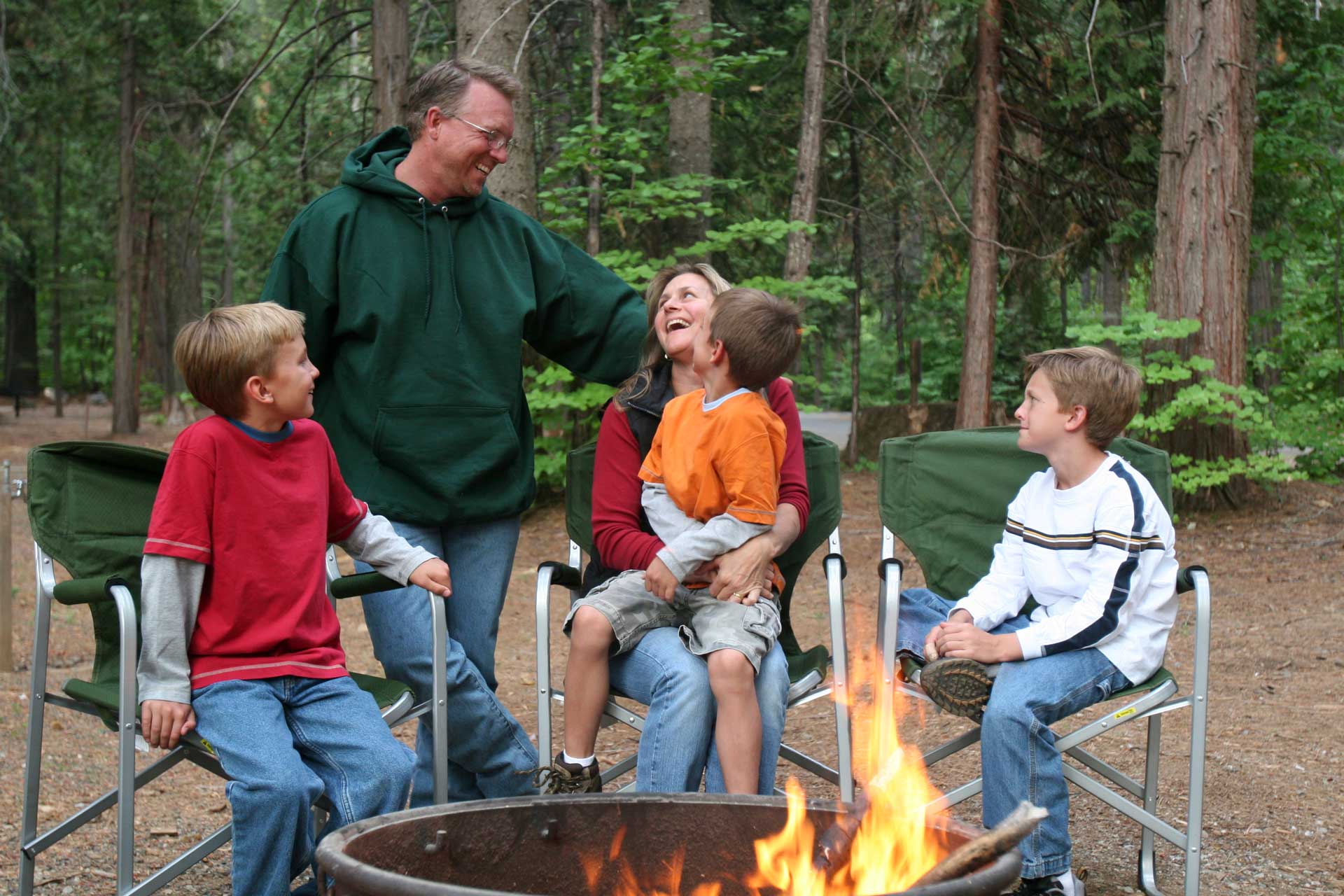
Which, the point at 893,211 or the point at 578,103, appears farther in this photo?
the point at 893,211

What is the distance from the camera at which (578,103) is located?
33.4 feet

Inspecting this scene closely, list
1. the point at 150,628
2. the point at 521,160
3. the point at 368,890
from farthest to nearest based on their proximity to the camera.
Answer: the point at 521,160 < the point at 150,628 < the point at 368,890

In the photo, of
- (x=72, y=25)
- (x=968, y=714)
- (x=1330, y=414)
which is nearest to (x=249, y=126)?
(x=72, y=25)

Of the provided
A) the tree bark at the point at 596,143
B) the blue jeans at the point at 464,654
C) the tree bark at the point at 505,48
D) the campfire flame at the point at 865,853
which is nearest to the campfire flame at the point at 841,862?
the campfire flame at the point at 865,853

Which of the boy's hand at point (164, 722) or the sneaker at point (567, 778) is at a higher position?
the boy's hand at point (164, 722)

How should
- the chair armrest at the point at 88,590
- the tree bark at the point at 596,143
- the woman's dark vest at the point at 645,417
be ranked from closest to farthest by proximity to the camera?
1. the chair armrest at the point at 88,590
2. the woman's dark vest at the point at 645,417
3. the tree bark at the point at 596,143

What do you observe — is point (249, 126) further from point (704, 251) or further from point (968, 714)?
point (968, 714)

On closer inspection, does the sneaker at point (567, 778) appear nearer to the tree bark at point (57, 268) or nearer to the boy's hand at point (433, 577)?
the boy's hand at point (433, 577)

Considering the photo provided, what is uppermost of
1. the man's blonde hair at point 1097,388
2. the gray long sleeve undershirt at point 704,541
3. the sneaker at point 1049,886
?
the man's blonde hair at point 1097,388

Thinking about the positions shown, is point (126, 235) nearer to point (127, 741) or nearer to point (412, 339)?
point (412, 339)

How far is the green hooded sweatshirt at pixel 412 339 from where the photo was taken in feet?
10.0

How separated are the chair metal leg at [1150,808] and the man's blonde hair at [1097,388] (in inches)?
28.7

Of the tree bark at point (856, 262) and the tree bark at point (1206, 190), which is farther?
the tree bark at point (856, 262)

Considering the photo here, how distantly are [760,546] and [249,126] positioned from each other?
14.9 meters
